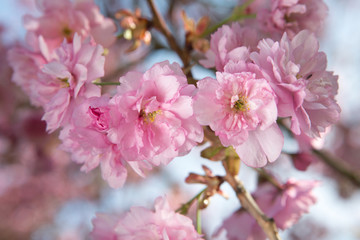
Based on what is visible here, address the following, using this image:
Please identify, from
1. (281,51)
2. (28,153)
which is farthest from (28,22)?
(28,153)

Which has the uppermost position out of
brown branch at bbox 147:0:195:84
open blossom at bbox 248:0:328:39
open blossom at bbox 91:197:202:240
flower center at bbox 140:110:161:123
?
open blossom at bbox 248:0:328:39

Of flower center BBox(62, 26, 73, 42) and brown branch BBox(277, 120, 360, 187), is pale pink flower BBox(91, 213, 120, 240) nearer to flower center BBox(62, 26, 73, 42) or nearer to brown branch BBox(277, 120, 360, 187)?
flower center BBox(62, 26, 73, 42)

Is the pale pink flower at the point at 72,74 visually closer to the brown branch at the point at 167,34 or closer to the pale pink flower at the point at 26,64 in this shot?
the pale pink flower at the point at 26,64

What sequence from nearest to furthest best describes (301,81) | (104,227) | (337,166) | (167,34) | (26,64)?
(301,81)
(104,227)
(26,64)
(167,34)
(337,166)

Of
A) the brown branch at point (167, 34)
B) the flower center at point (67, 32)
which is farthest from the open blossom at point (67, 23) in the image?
the brown branch at point (167, 34)

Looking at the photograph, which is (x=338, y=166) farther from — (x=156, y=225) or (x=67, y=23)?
(x=67, y=23)

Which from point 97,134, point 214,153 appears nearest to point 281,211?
point 214,153

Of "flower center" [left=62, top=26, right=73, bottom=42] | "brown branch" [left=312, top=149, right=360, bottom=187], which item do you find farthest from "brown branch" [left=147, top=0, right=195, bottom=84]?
"brown branch" [left=312, top=149, right=360, bottom=187]
